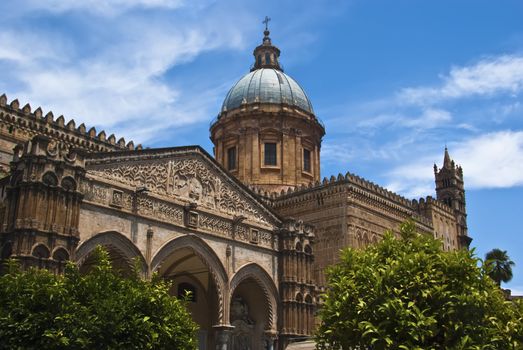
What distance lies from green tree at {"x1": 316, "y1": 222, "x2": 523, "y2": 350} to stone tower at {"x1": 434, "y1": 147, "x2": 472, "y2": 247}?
44.8 metres

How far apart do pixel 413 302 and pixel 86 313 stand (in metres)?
9.74

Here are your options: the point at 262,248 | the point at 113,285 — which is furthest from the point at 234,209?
the point at 113,285

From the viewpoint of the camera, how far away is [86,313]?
19.1 meters

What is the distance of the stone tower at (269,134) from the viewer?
176 ft

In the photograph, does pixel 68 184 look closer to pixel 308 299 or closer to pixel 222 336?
pixel 222 336

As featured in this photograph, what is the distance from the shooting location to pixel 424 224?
5631 cm

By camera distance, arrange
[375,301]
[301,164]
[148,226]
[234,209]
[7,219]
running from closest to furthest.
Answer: [375,301]
[7,219]
[148,226]
[234,209]
[301,164]

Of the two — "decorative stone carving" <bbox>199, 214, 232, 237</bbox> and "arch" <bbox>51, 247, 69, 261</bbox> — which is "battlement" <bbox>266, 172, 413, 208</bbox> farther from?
"arch" <bbox>51, 247, 69, 261</bbox>

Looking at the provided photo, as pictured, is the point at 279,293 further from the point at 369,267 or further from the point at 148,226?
the point at 369,267

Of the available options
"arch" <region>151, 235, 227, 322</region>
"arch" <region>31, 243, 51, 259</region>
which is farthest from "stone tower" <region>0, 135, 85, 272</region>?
"arch" <region>151, 235, 227, 322</region>

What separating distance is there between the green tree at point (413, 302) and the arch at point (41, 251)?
11482mm

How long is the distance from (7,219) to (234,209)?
13199mm

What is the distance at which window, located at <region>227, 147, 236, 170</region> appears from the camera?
181ft

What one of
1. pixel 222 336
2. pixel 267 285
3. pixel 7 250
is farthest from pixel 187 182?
pixel 7 250
